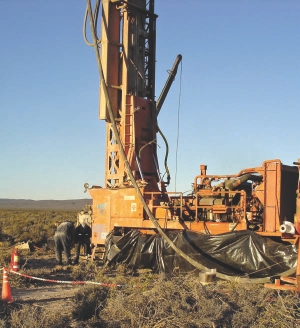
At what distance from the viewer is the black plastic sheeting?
12938 millimetres

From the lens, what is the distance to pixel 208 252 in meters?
14.1

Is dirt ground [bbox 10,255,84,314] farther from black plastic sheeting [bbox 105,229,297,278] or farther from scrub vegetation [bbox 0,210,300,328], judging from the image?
black plastic sheeting [bbox 105,229,297,278]

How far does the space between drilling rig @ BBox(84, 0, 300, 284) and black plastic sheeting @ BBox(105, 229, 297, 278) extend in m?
0.31

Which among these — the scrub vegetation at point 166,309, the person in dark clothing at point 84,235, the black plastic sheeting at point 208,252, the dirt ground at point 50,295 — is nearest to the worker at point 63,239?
the person in dark clothing at point 84,235

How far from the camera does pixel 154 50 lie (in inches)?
766

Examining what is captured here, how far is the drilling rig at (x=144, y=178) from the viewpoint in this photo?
14078mm

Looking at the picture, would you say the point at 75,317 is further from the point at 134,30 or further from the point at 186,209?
the point at 134,30

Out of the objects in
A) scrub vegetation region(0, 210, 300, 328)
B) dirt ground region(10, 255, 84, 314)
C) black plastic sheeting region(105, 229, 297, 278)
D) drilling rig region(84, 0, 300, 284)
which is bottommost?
dirt ground region(10, 255, 84, 314)

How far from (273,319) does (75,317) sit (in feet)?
9.84

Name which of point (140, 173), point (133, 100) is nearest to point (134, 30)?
point (133, 100)

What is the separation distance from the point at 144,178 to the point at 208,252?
4.49 meters

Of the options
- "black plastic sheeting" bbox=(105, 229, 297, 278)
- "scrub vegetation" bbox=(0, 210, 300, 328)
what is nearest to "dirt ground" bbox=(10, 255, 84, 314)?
"scrub vegetation" bbox=(0, 210, 300, 328)

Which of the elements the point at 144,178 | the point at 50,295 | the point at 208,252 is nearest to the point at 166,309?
the point at 50,295

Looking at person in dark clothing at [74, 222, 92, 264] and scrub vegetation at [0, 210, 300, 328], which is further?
person in dark clothing at [74, 222, 92, 264]
